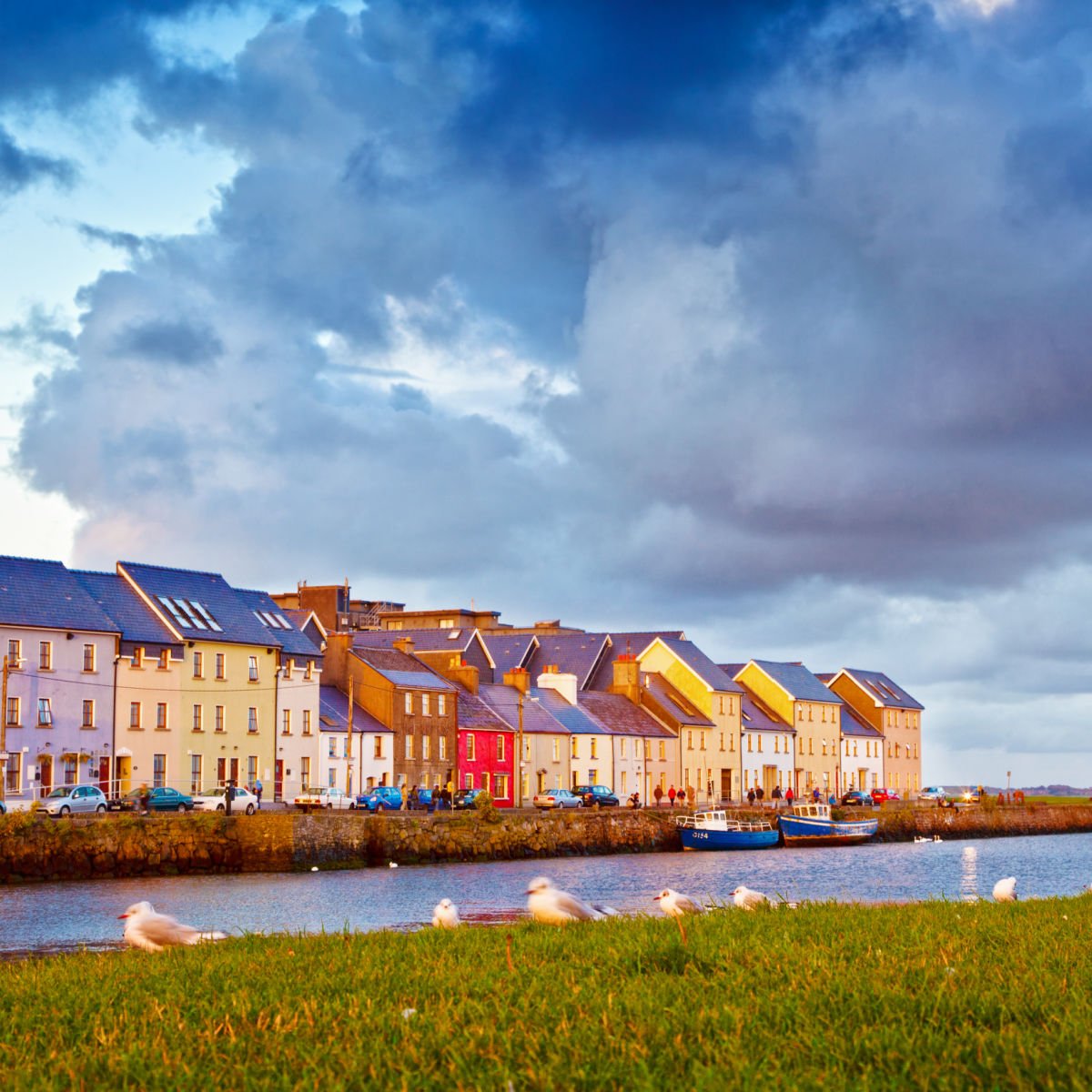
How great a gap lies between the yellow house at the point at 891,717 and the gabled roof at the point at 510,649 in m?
47.3

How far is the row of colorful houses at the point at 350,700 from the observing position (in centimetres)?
7681

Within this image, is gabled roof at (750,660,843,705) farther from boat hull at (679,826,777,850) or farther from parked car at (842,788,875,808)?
boat hull at (679,826,777,850)

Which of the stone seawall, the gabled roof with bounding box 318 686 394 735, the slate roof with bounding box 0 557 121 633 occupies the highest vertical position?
the slate roof with bounding box 0 557 121 633

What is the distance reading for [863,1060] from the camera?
8422mm

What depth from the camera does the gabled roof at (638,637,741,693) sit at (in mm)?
128625

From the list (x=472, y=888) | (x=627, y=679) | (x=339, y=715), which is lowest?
(x=472, y=888)

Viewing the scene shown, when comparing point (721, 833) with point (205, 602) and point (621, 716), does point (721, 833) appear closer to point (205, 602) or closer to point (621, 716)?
point (621, 716)

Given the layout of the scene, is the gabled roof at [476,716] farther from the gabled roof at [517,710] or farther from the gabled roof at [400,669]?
the gabled roof at [400,669]

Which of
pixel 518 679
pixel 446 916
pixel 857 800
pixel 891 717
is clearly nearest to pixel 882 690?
pixel 891 717

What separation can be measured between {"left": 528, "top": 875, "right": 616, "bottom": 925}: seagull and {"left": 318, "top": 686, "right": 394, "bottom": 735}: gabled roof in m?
74.1

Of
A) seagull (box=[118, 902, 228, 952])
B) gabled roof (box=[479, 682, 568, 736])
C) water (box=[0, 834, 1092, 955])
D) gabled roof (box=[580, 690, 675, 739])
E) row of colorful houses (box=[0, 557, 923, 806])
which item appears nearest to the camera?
seagull (box=[118, 902, 228, 952])

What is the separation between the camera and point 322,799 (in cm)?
7950

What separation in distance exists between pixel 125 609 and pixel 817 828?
44966 mm

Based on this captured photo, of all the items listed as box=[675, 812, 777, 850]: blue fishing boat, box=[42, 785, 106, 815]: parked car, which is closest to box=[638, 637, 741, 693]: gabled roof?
box=[675, 812, 777, 850]: blue fishing boat
